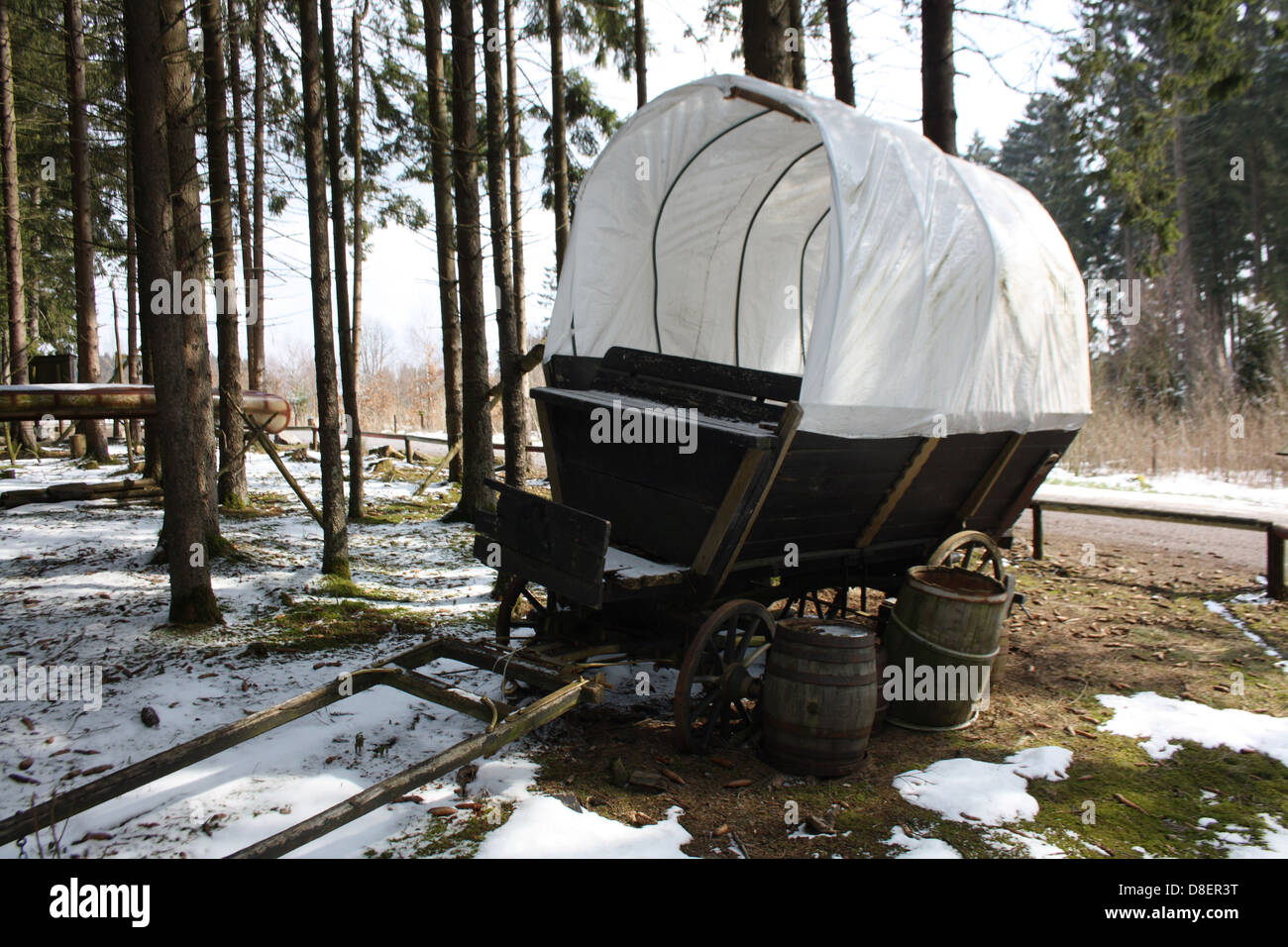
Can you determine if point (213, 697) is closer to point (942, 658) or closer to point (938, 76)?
point (942, 658)

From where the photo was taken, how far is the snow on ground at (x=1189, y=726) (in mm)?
4266

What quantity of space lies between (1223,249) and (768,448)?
3213 cm

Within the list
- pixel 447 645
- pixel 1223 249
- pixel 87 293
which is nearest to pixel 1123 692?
pixel 447 645

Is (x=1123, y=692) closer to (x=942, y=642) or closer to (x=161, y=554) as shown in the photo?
(x=942, y=642)

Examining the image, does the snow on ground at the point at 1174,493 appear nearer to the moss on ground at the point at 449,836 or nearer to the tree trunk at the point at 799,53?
the tree trunk at the point at 799,53

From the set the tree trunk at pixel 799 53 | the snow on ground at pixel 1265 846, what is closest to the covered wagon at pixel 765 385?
the snow on ground at pixel 1265 846

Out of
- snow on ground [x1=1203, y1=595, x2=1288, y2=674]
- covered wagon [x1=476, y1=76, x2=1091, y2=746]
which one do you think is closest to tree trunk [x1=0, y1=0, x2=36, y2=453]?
covered wagon [x1=476, y1=76, x2=1091, y2=746]

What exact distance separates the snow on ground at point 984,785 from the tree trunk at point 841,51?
853cm

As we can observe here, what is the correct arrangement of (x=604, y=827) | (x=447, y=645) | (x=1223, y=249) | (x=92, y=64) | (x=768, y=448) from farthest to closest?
(x=1223, y=249), (x=92, y=64), (x=447, y=645), (x=768, y=448), (x=604, y=827)

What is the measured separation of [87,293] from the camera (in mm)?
14953

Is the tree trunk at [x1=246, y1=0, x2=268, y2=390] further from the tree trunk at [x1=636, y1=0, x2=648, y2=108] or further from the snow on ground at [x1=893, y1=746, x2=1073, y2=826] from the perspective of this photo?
the snow on ground at [x1=893, y1=746, x2=1073, y2=826]

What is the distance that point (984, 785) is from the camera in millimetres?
3787
